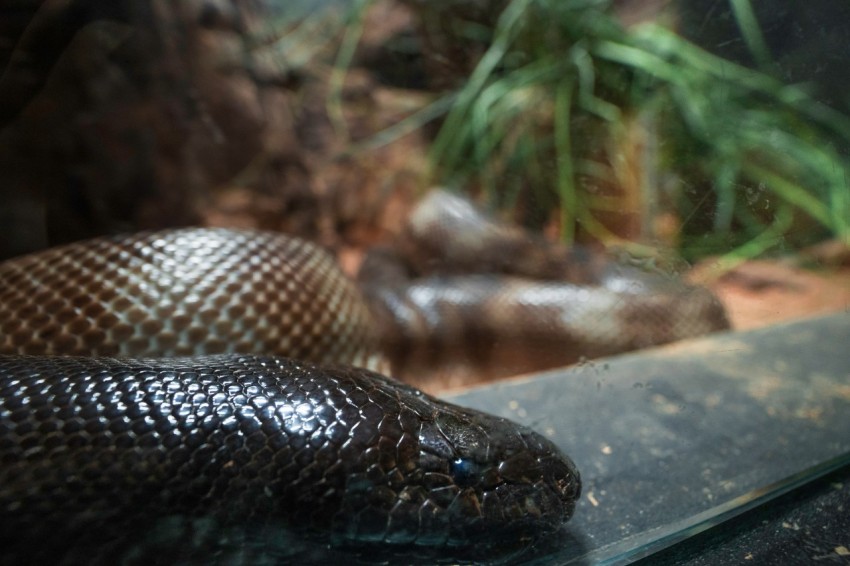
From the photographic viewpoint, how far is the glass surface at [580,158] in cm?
151

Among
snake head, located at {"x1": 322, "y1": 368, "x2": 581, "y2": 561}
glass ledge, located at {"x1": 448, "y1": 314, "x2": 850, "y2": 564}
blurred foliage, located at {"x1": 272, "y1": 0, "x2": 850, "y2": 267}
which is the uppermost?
blurred foliage, located at {"x1": 272, "y1": 0, "x2": 850, "y2": 267}

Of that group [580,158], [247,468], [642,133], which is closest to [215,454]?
[247,468]

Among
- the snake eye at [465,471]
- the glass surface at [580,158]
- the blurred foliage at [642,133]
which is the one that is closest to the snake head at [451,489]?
the snake eye at [465,471]

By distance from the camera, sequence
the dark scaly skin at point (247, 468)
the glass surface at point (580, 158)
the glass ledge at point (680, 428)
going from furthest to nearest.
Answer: the glass surface at point (580, 158), the glass ledge at point (680, 428), the dark scaly skin at point (247, 468)

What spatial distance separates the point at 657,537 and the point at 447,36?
112 inches

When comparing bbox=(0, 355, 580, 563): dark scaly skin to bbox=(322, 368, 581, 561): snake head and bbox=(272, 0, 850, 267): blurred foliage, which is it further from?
bbox=(272, 0, 850, 267): blurred foliage

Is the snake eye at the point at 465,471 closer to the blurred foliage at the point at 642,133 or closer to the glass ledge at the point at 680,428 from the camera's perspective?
the glass ledge at the point at 680,428

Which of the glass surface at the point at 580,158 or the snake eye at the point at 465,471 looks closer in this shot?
the snake eye at the point at 465,471

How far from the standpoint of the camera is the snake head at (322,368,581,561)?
1115mm

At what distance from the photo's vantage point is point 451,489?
3.82 ft

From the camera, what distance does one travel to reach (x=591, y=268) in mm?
2959

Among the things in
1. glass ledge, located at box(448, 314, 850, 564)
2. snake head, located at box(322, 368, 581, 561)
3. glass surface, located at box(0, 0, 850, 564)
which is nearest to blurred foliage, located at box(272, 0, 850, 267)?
glass surface, located at box(0, 0, 850, 564)

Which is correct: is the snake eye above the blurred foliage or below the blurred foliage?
below

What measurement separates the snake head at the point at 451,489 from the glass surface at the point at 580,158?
11 centimetres
